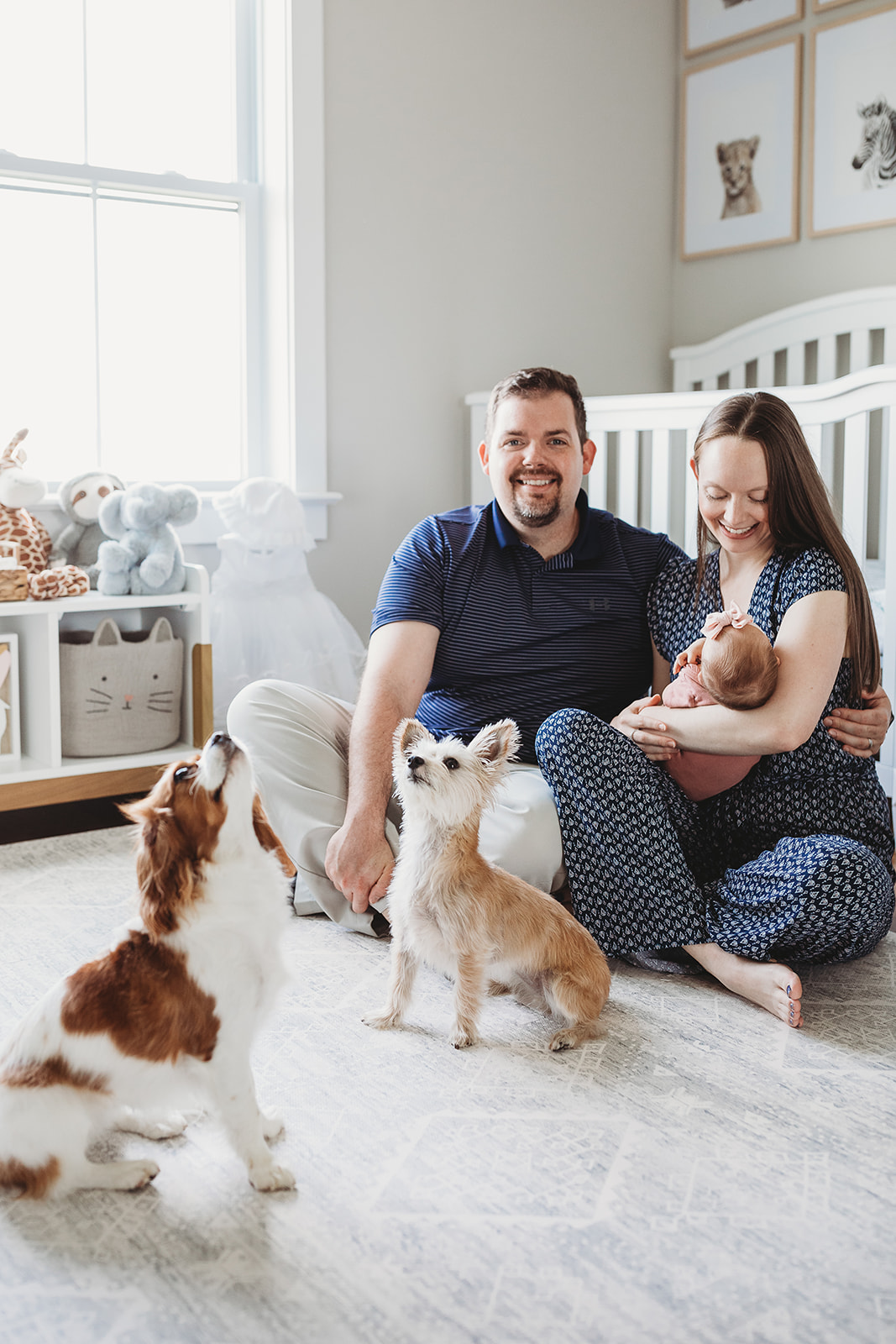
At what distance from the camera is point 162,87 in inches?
113

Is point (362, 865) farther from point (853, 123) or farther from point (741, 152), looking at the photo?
point (741, 152)

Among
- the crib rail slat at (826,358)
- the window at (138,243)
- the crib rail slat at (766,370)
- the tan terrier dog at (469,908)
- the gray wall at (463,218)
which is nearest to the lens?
the tan terrier dog at (469,908)

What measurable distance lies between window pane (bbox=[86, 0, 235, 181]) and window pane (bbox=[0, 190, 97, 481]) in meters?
0.20

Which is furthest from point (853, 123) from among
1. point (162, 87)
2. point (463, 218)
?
point (162, 87)

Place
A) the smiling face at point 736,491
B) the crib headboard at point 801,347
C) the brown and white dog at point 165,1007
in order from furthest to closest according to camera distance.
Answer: the crib headboard at point 801,347 < the smiling face at point 736,491 < the brown and white dog at point 165,1007

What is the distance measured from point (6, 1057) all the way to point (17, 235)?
2196 millimetres

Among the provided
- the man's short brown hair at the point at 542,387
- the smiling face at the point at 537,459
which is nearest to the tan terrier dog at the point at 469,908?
the smiling face at the point at 537,459

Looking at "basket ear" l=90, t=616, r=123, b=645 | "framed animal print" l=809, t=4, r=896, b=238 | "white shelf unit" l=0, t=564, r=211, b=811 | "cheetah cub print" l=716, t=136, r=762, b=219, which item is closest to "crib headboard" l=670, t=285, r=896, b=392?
"framed animal print" l=809, t=4, r=896, b=238

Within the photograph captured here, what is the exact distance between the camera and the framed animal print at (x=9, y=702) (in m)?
2.42

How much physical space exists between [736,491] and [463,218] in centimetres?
189

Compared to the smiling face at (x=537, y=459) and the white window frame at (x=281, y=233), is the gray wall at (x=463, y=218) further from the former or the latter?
the smiling face at (x=537, y=459)

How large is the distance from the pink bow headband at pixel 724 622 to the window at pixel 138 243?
166 centimetres

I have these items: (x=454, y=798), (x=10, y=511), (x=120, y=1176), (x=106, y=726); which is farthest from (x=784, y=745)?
(x=10, y=511)

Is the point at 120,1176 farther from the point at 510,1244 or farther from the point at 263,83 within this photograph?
the point at 263,83
